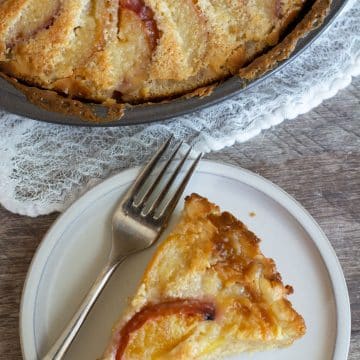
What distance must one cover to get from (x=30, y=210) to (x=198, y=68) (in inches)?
24.9

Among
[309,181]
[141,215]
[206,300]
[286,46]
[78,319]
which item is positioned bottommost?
[78,319]

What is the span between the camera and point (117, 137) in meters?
1.92

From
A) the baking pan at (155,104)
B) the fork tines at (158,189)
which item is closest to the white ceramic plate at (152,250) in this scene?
the fork tines at (158,189)

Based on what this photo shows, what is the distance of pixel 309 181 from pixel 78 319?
2.50ft

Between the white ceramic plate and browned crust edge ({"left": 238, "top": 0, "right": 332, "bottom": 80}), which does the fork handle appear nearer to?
the white ceramic plate

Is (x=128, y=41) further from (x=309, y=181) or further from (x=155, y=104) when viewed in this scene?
(x=309, y=181)

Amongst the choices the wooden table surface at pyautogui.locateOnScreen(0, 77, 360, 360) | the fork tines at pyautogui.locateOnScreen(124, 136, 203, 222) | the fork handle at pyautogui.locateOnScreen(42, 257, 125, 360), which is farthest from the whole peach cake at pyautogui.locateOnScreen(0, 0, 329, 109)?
the fork handle at pyautogui.locateOnScreen(42, 257, 125, 360)

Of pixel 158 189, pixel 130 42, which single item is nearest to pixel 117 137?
pixel 158 189

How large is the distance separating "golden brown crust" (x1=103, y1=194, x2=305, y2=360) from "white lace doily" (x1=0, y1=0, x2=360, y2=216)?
28 centimetres

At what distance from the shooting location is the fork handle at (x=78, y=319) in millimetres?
1687

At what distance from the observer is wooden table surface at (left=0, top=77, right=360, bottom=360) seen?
1854mm

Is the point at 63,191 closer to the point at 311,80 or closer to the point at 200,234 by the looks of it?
the point at 200,234

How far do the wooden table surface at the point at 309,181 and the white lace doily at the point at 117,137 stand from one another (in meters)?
0.05

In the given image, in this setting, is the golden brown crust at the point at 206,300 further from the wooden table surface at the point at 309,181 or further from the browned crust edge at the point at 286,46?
the browned crust edge at the point at 286,46
